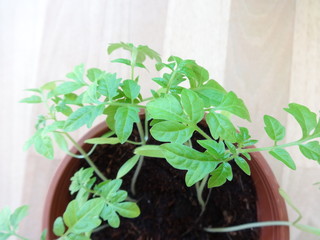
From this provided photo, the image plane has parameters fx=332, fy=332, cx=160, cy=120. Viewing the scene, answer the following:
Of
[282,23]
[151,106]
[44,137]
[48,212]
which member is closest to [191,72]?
[151,106]

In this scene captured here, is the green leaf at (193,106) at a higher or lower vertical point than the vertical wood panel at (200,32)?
lower

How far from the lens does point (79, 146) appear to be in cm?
64

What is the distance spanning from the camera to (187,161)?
15.3 inches

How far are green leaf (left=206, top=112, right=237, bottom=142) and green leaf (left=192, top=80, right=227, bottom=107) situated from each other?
0.05m

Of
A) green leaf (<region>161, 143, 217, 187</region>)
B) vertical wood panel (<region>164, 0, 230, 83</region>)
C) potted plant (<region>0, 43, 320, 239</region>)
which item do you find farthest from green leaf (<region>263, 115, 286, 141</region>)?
vertical wood panel (<region>164, 0, 230, 83</region>)

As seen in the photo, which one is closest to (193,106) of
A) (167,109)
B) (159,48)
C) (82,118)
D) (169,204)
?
(167,109)

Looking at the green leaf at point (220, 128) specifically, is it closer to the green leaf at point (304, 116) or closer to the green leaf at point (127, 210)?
the green leaf at point (304, 116)

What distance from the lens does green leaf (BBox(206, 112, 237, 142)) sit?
0.41 meters

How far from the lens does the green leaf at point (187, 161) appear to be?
39cm

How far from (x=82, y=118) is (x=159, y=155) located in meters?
0.12

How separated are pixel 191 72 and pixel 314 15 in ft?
2.02

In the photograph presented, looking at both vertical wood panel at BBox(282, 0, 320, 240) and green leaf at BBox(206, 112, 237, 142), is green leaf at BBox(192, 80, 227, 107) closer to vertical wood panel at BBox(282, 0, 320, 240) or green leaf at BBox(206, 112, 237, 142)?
green leaf at BBox(206, 112, 237, 142)

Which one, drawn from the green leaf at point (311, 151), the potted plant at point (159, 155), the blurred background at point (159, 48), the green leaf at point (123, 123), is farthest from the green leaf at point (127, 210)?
the blurred background at point (159, 48)

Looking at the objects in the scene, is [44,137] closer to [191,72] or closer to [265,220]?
[191,72]
